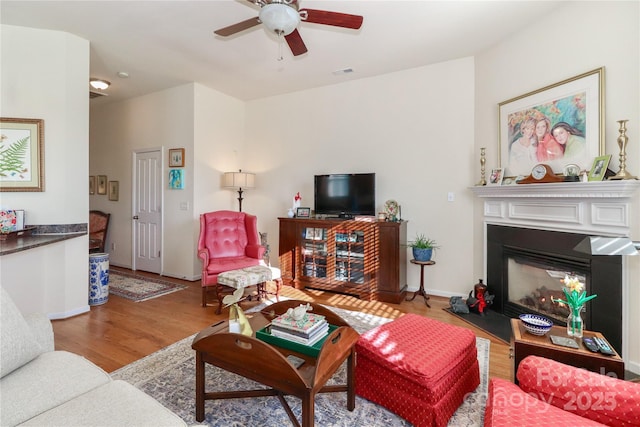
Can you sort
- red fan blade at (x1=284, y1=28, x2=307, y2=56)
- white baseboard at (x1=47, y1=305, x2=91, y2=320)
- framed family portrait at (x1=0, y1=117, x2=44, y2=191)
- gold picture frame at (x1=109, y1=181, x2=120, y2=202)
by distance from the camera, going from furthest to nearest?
gold picture frame at (x1=109, y1=181, x2=120, y2=202) < white baseboard at (x1=47, y1=305, x2=91, y2=320) < framed family portrait at (x1=0, y1=117, x2=44, y2=191) < red fan blade at (x1=284, y1=28, x2=307, y2=56)

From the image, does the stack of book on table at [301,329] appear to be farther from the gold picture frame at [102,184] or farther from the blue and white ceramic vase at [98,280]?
the gold picture frame at [102,184]

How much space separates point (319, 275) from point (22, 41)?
4015 mm

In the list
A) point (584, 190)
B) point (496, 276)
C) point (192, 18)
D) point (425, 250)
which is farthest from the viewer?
point (425, 250)

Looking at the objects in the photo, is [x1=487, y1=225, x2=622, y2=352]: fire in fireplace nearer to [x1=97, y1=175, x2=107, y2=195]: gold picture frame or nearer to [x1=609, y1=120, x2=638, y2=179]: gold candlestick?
[x1=609, y1=120, x2=638, y2=179]: gold candlestick

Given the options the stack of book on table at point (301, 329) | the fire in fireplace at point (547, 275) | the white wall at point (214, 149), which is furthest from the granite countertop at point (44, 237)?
the fire in fireplace at point (547, 275)

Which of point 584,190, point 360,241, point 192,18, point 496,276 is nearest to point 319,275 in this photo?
point 360,241

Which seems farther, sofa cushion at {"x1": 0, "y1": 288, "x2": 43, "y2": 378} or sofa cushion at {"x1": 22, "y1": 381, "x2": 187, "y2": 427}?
sofa cushion at {"x1": 0, "y1": 288, "x2": 43, "y2": 378}

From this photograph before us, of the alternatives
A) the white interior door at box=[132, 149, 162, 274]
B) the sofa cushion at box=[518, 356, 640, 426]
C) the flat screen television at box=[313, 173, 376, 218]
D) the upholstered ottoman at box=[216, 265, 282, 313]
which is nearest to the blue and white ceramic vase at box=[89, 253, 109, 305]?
the white interior door at box=[132, 149, 162, 274]

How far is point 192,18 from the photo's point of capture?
274 cm

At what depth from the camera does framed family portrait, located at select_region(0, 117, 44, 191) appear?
2805mm

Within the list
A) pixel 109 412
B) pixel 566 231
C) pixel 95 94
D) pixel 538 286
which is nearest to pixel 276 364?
pixel 109 412

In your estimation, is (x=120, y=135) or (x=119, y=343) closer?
(x=119, y=343)

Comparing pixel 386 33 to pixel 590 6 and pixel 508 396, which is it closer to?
pixel 590 6

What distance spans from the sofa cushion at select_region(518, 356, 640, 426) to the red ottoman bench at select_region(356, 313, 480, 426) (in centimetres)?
41
